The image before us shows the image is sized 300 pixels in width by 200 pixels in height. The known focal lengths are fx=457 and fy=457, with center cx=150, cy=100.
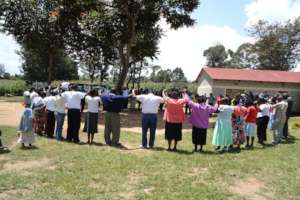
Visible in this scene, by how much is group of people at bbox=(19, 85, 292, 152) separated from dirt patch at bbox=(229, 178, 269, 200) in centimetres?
332

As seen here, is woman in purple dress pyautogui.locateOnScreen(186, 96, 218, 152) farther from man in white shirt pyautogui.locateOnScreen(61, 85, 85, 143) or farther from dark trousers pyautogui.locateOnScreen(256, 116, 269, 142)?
man in white shirt pyautogui.locateOnScreen(61, 85, 85, 143)

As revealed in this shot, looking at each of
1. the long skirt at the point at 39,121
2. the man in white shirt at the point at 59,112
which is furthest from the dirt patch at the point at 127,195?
the long skirt at the point at 39,121

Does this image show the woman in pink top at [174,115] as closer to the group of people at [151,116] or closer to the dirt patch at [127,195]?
the group of people at [151,116]

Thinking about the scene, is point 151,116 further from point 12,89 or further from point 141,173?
point 12,89

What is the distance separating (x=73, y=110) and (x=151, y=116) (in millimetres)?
2491

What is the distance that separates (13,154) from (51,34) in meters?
28.8

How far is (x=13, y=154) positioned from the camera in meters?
11.5

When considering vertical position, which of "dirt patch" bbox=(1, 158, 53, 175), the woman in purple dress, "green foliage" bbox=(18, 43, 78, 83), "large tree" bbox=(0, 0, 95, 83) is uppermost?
"large tree" bbox=(0, 0, 95, 83)

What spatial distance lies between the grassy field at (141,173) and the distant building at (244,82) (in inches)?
900

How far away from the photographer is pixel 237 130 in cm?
1384

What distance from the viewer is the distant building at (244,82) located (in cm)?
3650

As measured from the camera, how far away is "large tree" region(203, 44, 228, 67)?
3226 inches

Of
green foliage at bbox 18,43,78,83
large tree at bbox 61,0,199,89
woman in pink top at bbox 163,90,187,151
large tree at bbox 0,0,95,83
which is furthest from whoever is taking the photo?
green foliage at bbox 18,43,78,83

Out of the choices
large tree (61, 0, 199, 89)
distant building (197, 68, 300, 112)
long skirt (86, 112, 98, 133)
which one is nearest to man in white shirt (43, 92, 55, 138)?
long skirt (86, 112, 98, 133)
